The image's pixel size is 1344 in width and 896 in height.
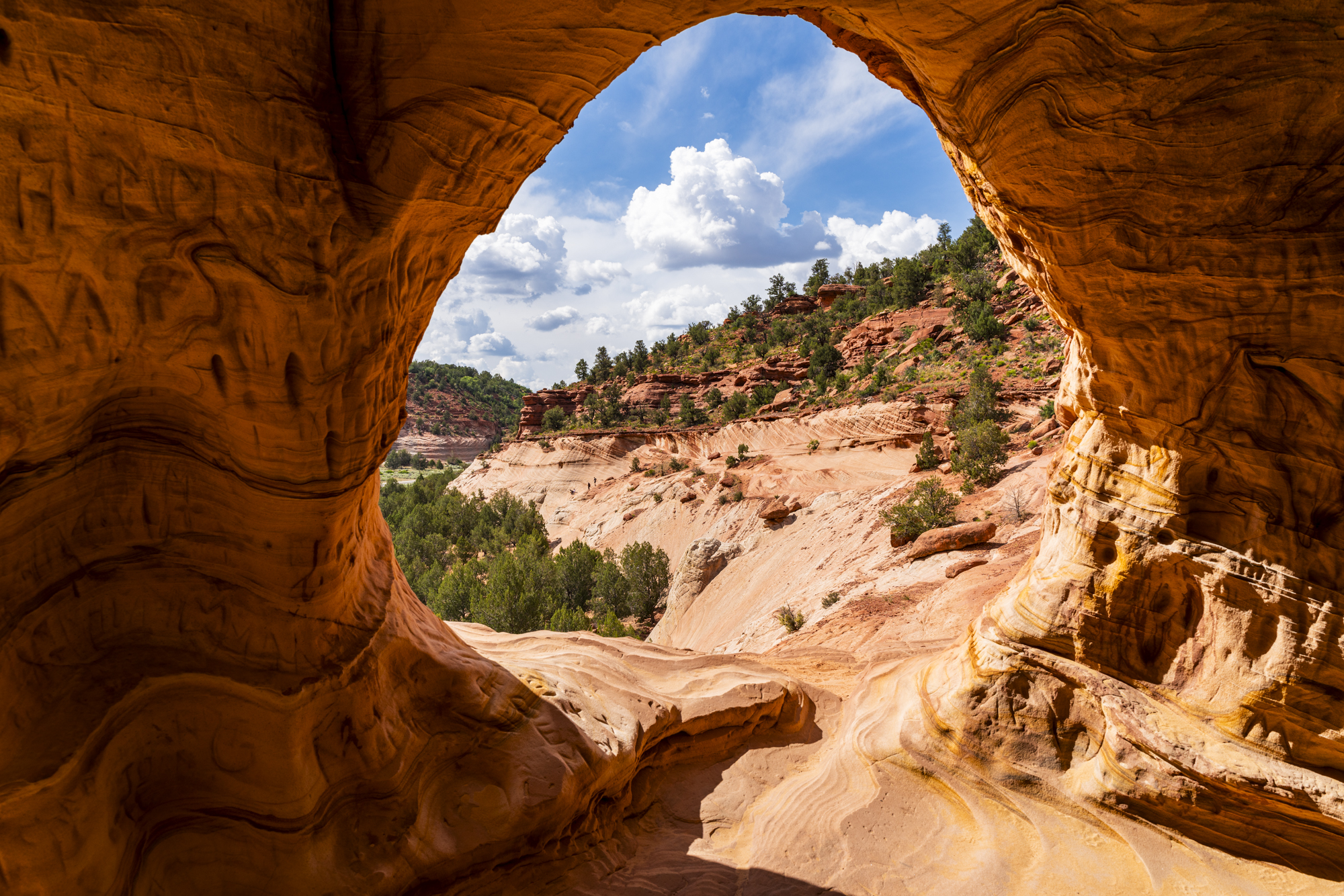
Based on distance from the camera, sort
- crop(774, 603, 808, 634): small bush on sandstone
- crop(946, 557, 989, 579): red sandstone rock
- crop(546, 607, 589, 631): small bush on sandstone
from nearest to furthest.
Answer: crop(946, 557, 989, 579): red sandstone rock < crop(774, 603, 808, 634): small bush on sandstone < crop(546, 607, 589, 631): small bush on sandstone

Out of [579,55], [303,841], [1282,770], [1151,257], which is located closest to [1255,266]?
[1151,257]

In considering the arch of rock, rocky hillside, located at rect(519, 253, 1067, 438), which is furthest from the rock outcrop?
the arch of rock

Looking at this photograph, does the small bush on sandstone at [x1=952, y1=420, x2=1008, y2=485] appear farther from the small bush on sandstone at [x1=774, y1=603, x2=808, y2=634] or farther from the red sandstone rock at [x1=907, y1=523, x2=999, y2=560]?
the small bush on sandstone at [x1=774, y1=603, x2=808, y2=634]

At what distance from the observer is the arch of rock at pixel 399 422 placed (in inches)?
100

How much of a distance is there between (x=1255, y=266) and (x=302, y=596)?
587 cm

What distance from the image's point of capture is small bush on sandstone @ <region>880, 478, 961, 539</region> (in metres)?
13.0

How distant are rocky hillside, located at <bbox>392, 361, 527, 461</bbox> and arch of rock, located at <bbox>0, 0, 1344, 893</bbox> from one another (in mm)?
74929

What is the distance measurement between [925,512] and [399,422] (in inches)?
473

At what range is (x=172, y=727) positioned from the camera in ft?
10.3

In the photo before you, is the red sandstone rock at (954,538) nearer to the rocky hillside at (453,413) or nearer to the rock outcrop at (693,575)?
the rock outcrop at (693,575)

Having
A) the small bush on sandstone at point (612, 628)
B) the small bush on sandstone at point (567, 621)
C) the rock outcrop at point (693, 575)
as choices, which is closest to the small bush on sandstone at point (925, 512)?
the rock outcrop at point (693, 575)

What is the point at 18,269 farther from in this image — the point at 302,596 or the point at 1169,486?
the point at 1169,486

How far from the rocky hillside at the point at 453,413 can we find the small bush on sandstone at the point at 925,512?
6897 centimetres

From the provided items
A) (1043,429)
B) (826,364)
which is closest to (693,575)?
(1043,429)
